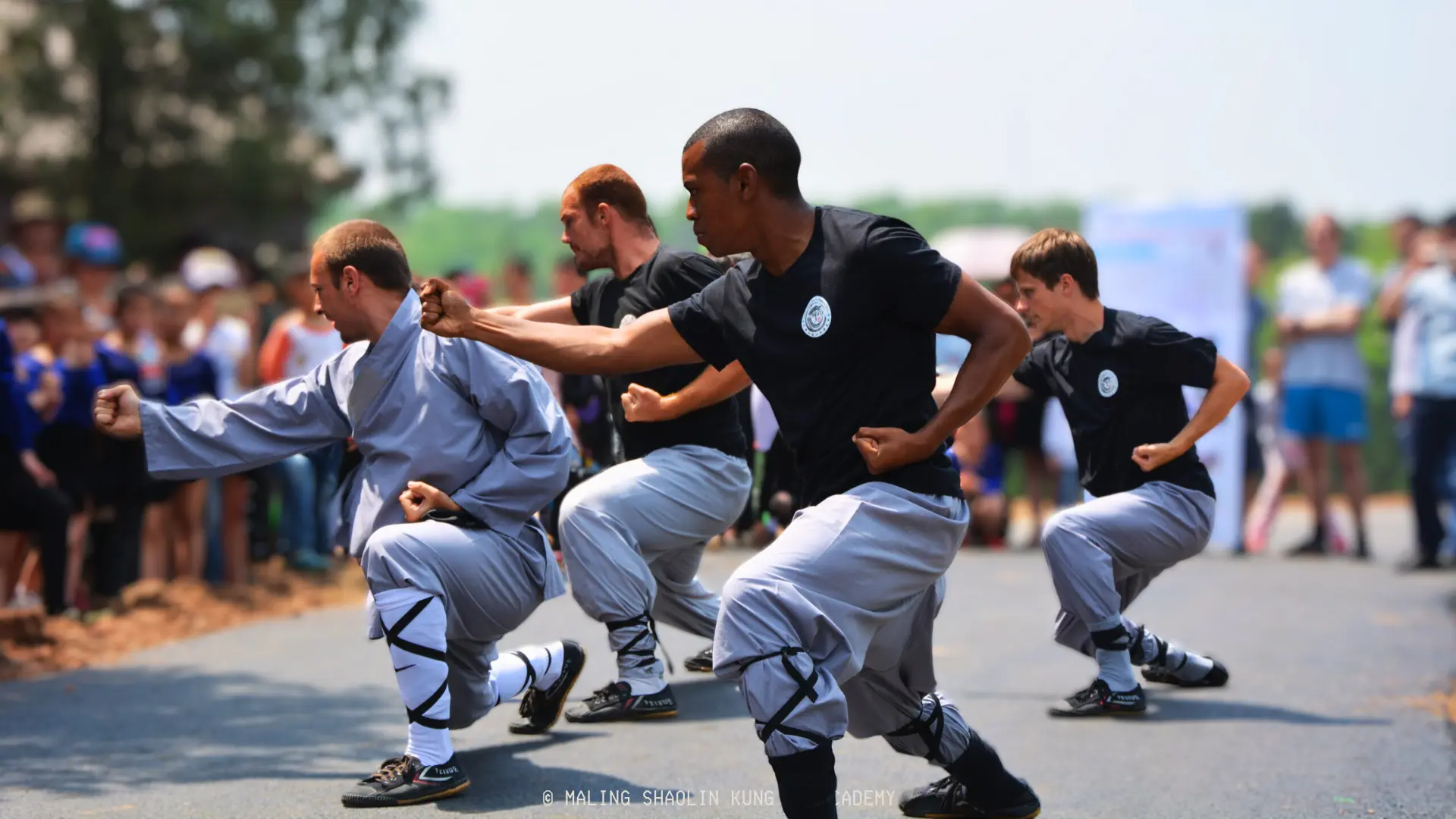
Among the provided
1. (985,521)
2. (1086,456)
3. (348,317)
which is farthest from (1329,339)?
(348,317)

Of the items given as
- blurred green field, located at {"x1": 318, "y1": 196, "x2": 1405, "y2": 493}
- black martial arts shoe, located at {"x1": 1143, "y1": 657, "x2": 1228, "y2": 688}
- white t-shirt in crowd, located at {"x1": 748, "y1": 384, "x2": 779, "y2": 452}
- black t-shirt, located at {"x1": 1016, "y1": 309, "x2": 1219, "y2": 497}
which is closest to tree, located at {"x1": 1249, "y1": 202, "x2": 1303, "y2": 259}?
blurred green field, located at {"x1": 318, "y1": 196, "x2": 1405, "y2": 493}

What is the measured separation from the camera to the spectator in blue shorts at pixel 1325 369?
14578mm

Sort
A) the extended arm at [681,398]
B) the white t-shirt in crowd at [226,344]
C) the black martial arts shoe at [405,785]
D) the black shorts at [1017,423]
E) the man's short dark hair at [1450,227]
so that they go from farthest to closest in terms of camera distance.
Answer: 1. the black shorts at [1017,423]
2. the man's short dark hair at [1450,227]
3. the white t-shirt in crowd at [226,344]
4. the extended arm at [681,398]
5. the black martial arts shoe at [405,785]

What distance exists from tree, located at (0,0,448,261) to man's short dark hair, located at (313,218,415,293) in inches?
575

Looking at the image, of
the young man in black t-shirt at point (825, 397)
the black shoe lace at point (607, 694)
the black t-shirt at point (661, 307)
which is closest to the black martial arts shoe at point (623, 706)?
the black shoe lace at point (607, 694)

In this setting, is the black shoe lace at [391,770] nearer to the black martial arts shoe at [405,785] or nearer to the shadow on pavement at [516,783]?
the black martial arts shoe at [405,785]

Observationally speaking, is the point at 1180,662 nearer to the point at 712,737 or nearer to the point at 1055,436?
the point at 712,737

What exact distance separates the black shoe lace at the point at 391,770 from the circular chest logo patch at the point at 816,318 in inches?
78.9

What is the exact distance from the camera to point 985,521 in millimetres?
14891

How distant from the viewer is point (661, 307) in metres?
7.15

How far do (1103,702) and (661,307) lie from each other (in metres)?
2.35

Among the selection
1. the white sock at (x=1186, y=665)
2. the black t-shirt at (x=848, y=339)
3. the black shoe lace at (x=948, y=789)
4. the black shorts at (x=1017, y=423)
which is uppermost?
the black t-shirt at (x=848, y=339)

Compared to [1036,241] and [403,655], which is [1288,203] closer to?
[1036,241]

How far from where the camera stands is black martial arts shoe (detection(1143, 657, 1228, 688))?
25.6 ft
